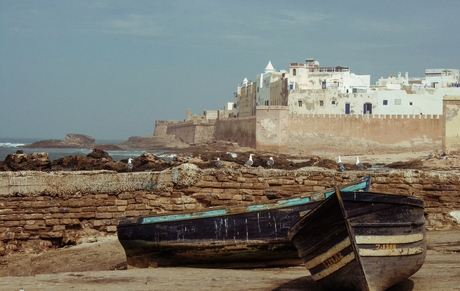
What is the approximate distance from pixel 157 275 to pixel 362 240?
85.1 inches

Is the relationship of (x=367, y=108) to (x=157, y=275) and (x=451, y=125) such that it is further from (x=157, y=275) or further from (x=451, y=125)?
(x=157, y=275)

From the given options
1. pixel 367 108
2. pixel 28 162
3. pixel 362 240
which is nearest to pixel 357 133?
pixel 367 108

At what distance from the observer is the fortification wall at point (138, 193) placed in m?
7.83

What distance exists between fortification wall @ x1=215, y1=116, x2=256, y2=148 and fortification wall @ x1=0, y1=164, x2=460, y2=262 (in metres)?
32.9

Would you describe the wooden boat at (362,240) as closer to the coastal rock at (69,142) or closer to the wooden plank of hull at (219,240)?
the wooden plank of hull at (219,240)

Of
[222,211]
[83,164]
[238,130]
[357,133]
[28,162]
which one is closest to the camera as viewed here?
[222,211]

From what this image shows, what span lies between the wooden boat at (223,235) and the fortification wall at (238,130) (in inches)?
1357

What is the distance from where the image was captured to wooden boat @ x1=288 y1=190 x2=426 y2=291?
5.02 meters

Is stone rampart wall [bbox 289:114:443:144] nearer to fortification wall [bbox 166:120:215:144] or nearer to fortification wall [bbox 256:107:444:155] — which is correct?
fortification wall [bbox 256:107:444:155]

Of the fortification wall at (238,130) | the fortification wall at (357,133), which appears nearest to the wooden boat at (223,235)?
the fortification wall at (357,133)

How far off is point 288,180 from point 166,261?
2015mm

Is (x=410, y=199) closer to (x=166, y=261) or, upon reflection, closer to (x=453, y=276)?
(x=453, y=276)

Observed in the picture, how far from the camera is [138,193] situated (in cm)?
813

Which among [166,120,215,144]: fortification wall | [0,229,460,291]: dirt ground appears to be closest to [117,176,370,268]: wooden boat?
[0,229,460,291]: dirt ground
